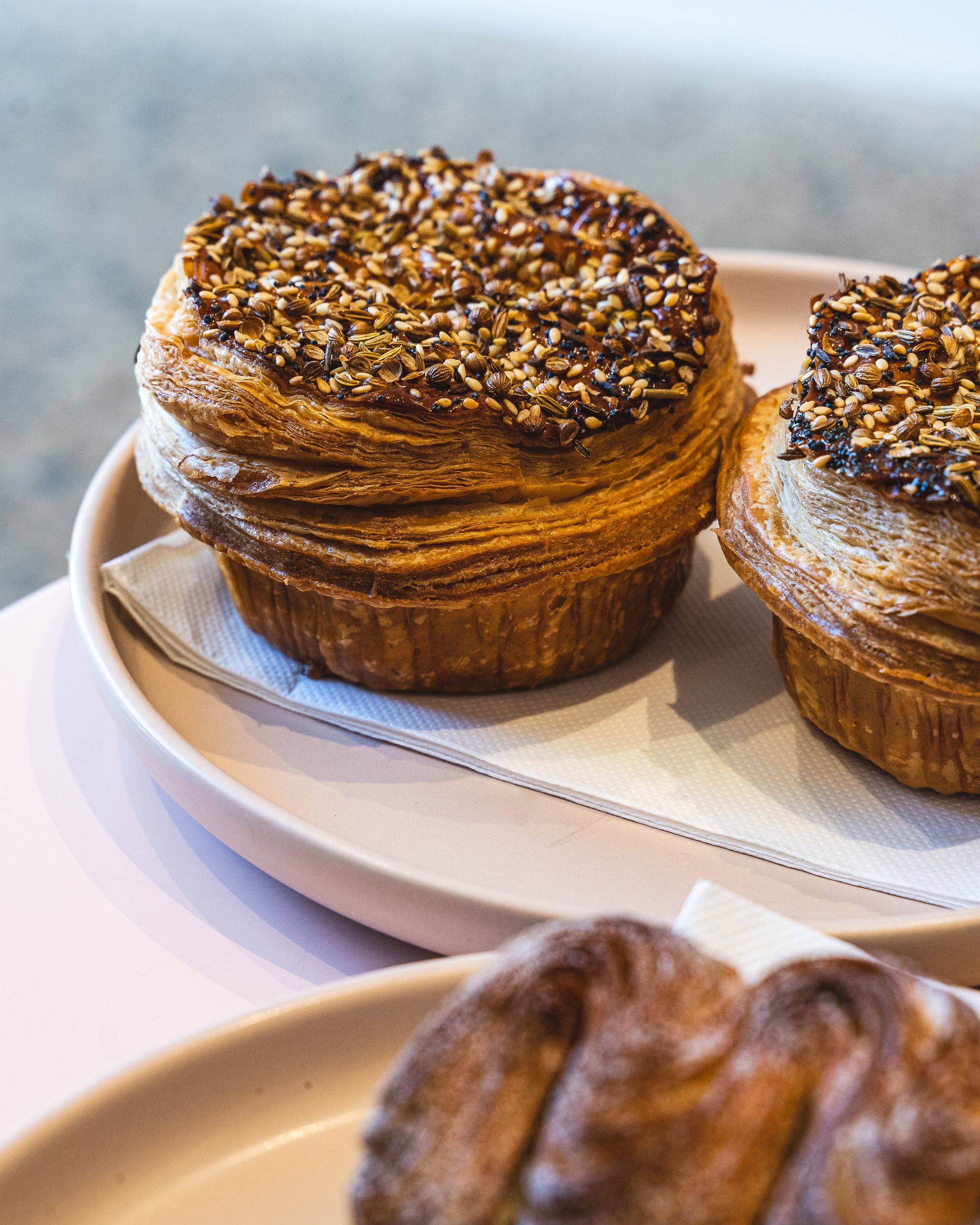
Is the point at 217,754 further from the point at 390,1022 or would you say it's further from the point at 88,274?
the point at 88,274

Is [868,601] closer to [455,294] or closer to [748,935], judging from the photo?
[748,935]

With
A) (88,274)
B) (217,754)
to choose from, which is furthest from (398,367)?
(88,274)

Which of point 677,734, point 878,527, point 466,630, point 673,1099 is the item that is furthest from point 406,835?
point 673,1099

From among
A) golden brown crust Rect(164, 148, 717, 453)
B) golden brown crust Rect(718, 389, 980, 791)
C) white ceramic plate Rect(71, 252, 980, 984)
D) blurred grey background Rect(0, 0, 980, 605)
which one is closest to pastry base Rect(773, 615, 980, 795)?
golden brown crust Rect(718, 389, 980, 791)

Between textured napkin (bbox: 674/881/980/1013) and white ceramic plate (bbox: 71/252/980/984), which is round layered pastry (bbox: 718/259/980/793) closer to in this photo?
white ceramic plate (bbox: 71/252/980/984)

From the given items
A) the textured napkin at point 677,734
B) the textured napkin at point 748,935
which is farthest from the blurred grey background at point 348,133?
the textured napkin at point 748,935
